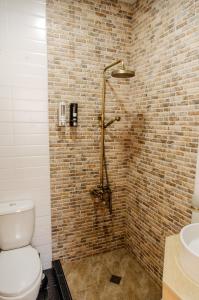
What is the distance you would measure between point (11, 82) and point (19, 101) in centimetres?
19

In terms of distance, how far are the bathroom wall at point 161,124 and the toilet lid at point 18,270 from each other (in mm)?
1243

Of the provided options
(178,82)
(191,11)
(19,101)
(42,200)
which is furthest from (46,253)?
(191,11)

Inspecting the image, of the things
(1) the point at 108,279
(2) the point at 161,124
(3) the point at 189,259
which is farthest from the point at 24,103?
(1) the point at 108,279

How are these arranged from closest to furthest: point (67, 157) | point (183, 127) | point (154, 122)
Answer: point (183, 127) → point (154, 122) → point (67, 157)

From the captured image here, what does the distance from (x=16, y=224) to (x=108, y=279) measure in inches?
45.7

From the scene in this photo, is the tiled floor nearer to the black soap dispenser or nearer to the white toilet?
the white toilet

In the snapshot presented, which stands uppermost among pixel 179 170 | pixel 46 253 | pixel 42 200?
pixel 179 170

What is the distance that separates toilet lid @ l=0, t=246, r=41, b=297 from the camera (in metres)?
1.54

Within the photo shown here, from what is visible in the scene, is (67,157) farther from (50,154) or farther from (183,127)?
(183,127)

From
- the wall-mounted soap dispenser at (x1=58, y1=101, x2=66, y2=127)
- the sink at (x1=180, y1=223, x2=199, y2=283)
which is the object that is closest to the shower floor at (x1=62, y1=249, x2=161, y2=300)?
the sink at (x1=180, y1=223, x2=199, y2=283)

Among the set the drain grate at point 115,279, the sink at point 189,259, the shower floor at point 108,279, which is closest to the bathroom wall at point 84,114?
the shower floor at point 108,279

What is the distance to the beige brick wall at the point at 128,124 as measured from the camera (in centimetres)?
181

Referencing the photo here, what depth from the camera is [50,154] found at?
2246 millimetres

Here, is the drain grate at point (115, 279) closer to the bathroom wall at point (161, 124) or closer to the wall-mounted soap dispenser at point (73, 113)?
the bathroom wall at point (161, 124)
